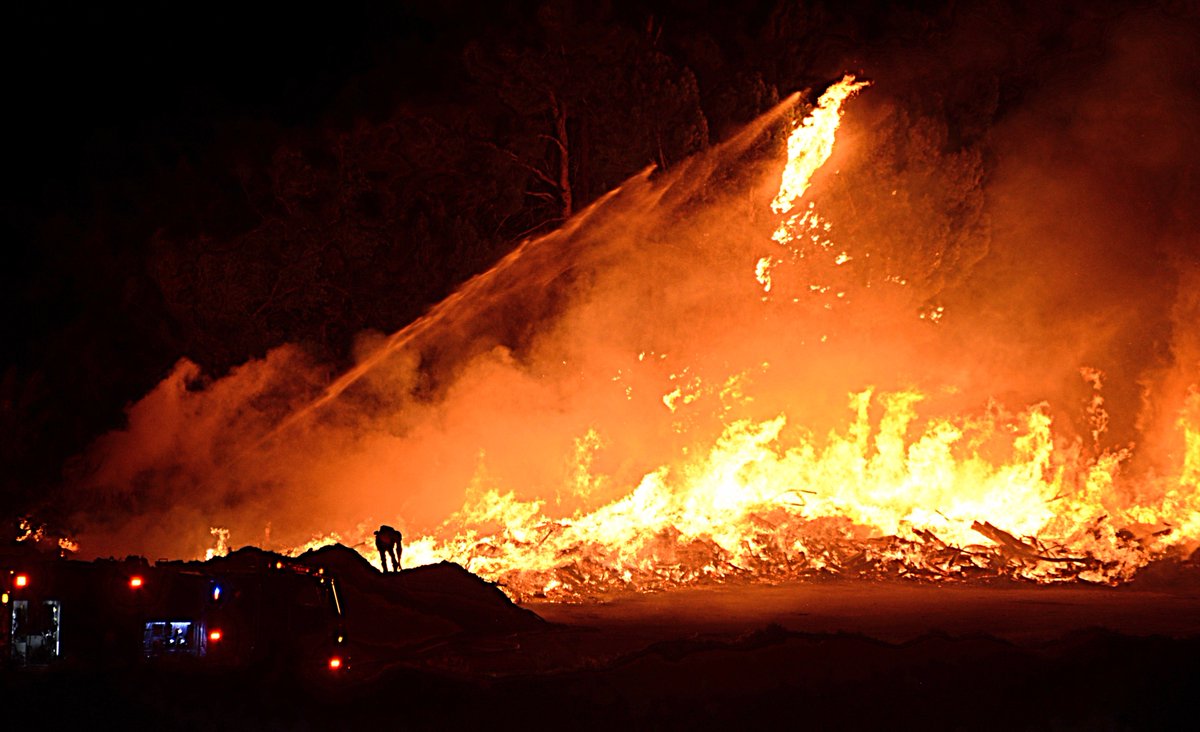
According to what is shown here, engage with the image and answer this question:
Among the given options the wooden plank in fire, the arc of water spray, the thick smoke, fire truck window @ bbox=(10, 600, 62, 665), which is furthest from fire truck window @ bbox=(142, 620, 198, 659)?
the wooden plank in fire

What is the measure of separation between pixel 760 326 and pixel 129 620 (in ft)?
60.3

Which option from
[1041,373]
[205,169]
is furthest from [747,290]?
[205,169]

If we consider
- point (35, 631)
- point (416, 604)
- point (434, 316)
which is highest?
point (434, 316)

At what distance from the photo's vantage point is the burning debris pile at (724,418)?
24.0 metres

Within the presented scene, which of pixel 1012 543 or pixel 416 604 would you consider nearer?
pixel 416 604

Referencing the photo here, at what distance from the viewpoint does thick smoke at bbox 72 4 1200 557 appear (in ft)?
85.7

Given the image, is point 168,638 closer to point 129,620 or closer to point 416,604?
point 129,620

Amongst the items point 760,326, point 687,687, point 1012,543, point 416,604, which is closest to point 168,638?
point 416,604

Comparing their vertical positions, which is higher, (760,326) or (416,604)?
(760,326)

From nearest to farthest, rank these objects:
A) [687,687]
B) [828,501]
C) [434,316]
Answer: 1. [687,687]
2. [828,501]
3. [434,316]

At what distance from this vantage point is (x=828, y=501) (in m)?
24.8

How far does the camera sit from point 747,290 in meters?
28.4

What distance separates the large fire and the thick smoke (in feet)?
0.91

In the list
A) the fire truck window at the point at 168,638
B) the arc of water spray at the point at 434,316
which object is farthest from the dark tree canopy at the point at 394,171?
the fire truck window at the point at 168,638
